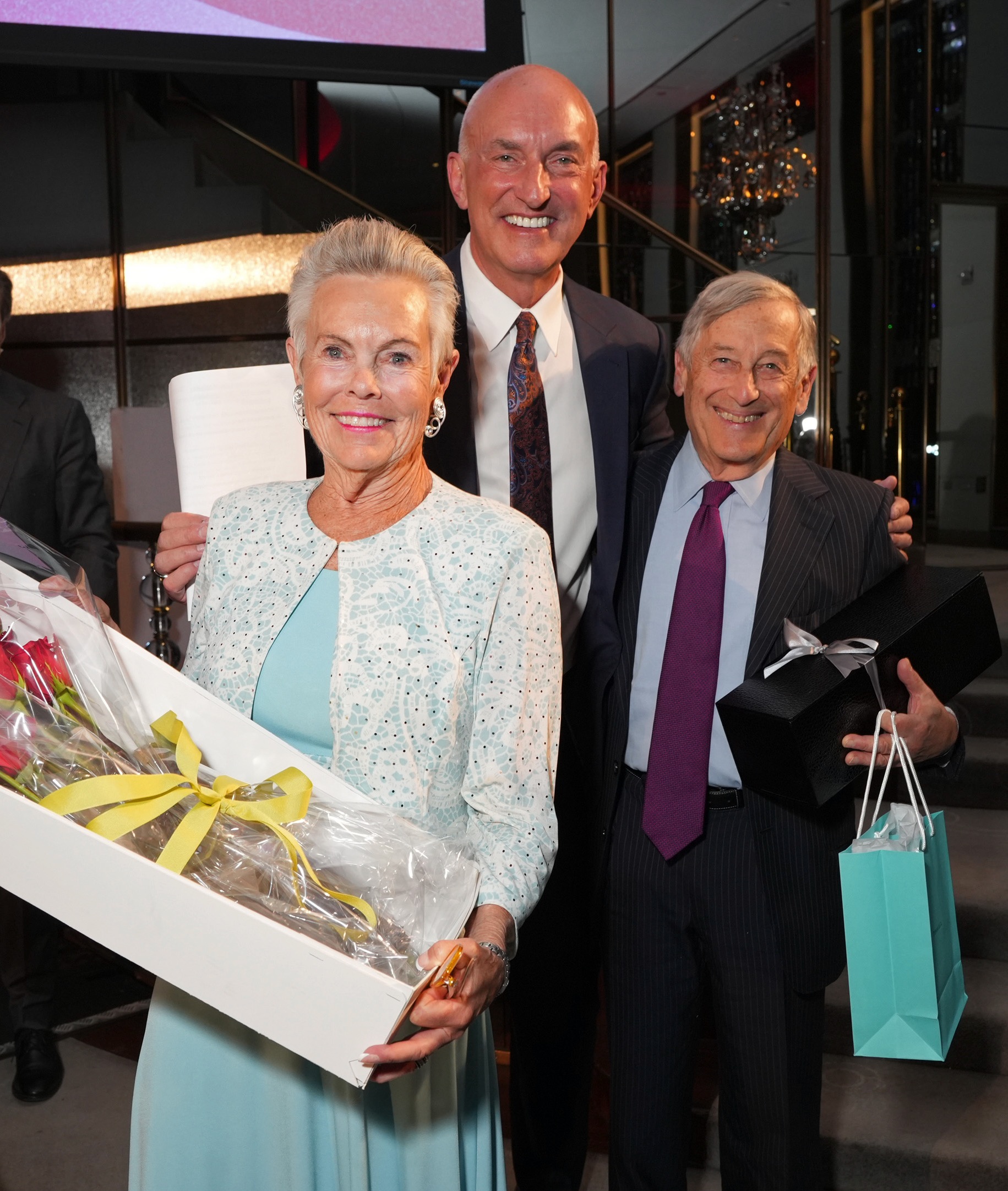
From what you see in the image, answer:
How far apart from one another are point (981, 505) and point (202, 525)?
6530 mm

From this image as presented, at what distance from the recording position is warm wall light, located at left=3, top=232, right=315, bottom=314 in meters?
5.49

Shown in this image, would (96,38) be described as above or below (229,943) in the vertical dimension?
above

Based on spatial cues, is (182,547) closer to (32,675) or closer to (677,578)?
(32,675)

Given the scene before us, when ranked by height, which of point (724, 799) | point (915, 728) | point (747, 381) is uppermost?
point (747, 381)

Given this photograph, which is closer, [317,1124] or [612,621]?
[317,1124]

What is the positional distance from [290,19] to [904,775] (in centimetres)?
297

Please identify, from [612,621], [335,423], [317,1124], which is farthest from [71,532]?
[317,1124]

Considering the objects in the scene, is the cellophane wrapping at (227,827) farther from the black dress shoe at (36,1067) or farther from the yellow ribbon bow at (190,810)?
the black dress shoe at (36,1067)

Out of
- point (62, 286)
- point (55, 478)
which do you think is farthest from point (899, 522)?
point (62, 286)

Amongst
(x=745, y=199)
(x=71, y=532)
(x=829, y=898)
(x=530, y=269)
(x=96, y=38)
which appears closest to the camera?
(x=829, y=898)

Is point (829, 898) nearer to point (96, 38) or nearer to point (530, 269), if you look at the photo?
point (530, 269)

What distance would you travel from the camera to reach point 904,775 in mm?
1523

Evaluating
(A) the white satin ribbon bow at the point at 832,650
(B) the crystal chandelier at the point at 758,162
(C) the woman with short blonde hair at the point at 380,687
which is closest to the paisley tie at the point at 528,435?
(A) the white satin ribbon bow at the point at 832,650

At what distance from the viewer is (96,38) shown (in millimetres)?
3242
